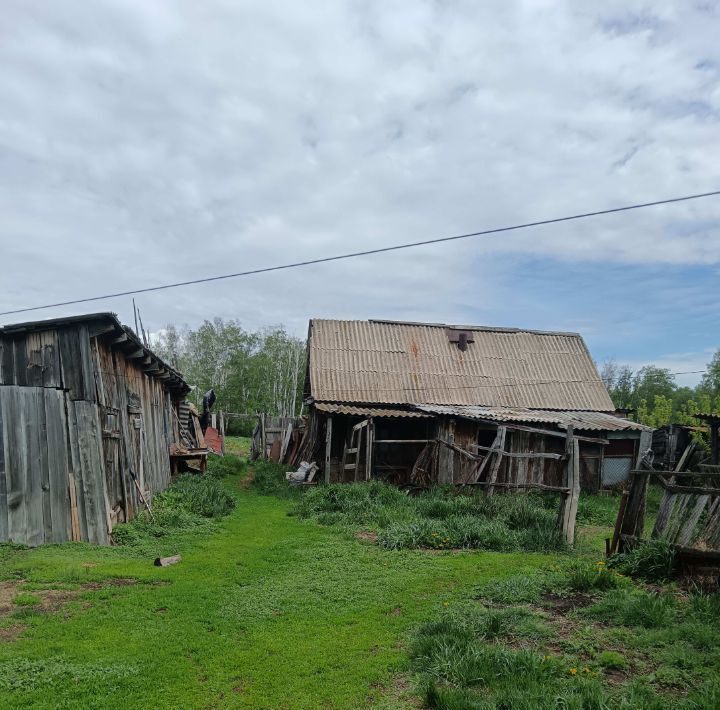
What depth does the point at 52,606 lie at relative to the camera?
6344 mm

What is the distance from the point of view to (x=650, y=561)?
720cm

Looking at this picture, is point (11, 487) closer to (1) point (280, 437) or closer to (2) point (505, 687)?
(2) point (505, 687)

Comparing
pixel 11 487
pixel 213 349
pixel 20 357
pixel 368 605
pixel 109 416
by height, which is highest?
pixel 213 349

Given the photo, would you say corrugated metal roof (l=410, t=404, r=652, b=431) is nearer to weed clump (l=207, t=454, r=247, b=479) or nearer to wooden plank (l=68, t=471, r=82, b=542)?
weed clump (l=207, t=454, r=247, b=479)

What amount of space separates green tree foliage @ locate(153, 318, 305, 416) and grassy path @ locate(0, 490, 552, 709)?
3353 cm

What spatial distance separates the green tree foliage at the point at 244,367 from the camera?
1703 inches

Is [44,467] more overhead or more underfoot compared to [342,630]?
more overhead

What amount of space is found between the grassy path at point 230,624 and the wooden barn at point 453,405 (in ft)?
22.8

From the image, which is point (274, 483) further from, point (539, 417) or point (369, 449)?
point (539, 417)

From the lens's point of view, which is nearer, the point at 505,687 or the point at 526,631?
the point at 505,687

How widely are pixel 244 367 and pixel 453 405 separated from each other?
27.1 m

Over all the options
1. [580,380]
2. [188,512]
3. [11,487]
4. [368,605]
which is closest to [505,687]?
[368,605]

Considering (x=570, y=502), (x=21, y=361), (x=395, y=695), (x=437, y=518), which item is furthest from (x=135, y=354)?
(x=395, y=695)

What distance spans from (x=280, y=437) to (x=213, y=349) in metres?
22.1
